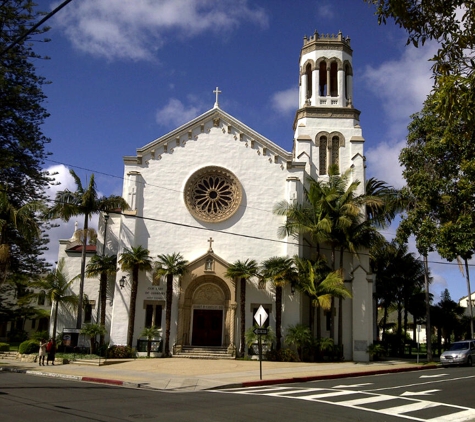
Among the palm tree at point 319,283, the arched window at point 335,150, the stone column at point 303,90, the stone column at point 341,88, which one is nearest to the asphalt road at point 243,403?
the palm tree at point 319,283

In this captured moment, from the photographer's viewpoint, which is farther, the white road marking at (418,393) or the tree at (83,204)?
the tree at (83,204)

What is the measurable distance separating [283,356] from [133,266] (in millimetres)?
9464

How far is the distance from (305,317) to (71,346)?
520 inches

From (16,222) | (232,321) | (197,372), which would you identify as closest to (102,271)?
(16,222)

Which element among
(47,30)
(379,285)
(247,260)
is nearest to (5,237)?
(47,30)

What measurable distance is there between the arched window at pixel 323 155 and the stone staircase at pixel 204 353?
42.4 ft

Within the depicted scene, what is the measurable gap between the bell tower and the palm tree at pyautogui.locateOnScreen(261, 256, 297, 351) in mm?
7512

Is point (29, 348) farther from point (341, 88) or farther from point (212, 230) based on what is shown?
point (341, 88)

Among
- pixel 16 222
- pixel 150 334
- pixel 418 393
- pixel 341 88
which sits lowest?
pixel 418 393

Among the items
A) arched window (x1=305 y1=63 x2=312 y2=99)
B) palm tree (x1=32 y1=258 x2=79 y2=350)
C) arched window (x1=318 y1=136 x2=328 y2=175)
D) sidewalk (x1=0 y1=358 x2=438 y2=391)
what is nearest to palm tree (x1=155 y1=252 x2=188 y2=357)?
sidewalk (x1=0 y1=358 x2=438 y2=391)

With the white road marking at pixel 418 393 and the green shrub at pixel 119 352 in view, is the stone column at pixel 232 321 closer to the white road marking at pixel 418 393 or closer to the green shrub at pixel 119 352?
the green shrub at pixel 119 352

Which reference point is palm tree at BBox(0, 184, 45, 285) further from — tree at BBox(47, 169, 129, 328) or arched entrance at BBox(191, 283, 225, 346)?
arched entrance at BBox(191, 283, 225, 346)

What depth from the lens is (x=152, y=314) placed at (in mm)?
29438

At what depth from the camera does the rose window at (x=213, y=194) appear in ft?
102
